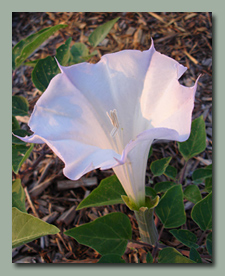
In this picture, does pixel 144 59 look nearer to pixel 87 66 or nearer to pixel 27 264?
pixel 87 66

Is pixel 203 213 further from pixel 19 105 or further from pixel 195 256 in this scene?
pixel 19 105

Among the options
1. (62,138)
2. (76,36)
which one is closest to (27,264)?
(62,138)

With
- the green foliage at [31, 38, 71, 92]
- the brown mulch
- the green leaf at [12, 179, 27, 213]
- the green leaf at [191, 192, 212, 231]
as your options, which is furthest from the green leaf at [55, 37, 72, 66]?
the green leaf at [191, 192, 212, 231]

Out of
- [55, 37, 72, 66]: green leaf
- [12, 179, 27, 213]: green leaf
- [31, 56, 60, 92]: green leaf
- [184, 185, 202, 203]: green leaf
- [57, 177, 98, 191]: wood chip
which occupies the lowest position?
[57, 177, 98, 191]: wood chip

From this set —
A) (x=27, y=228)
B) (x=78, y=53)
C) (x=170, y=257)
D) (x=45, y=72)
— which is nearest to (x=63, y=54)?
(x=45, y=72)

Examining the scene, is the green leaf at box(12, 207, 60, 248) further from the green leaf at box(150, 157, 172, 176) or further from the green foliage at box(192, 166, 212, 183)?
the green foliage at box(192, 166, 212, 183)

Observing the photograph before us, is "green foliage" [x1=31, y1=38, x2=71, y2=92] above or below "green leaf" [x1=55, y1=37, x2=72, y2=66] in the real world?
below
